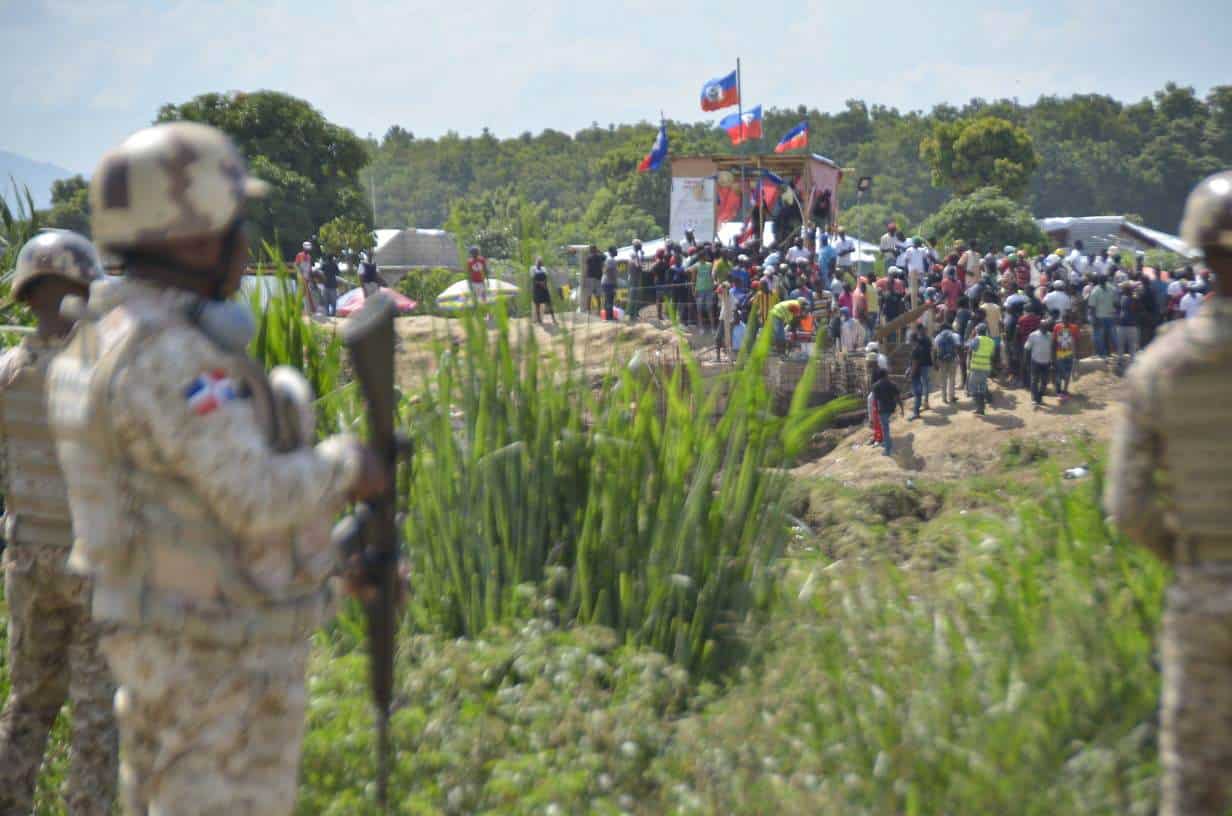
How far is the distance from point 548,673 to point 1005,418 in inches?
612

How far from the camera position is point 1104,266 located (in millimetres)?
20875

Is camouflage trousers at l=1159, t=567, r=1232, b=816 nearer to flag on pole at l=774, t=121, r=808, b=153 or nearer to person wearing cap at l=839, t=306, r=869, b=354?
person wearing cap at l=839, t=306, r=869, b=354

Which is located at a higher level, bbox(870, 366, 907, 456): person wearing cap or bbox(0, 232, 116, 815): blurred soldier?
bbox(0, 232, 116, 815): blurred soldier

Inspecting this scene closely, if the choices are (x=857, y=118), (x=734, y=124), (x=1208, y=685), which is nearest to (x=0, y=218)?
(x=1208, y=685)

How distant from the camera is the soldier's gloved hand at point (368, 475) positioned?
230cm

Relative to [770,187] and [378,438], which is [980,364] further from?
[378,438]

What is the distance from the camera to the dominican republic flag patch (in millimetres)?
2125

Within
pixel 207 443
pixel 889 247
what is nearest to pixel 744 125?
pixel 889 247

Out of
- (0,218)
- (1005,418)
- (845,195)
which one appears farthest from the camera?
(845,195)

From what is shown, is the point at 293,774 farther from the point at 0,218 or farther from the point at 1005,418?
the point at 1005,418

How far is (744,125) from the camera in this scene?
26531 mm

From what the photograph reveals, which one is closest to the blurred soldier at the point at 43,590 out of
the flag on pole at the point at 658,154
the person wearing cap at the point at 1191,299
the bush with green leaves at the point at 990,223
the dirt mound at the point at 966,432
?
the dirt mound at the point at 966,432

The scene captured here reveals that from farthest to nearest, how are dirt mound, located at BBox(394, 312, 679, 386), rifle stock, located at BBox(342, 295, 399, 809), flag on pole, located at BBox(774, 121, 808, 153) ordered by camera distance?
flag on pole, located at BBox(774, 121, 808, 153), dirt mound, located at BBox(394, 312, 679, 386), rifle stock, located at BBox(342, 295, 399, 809)

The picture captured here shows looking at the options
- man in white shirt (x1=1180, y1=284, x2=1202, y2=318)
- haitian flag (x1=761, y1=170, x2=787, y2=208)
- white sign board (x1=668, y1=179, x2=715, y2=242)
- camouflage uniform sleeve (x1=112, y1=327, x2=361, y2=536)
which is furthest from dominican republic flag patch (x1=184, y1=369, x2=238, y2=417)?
white sign board (x1=668, y1=179, x2=715, y2=242)
